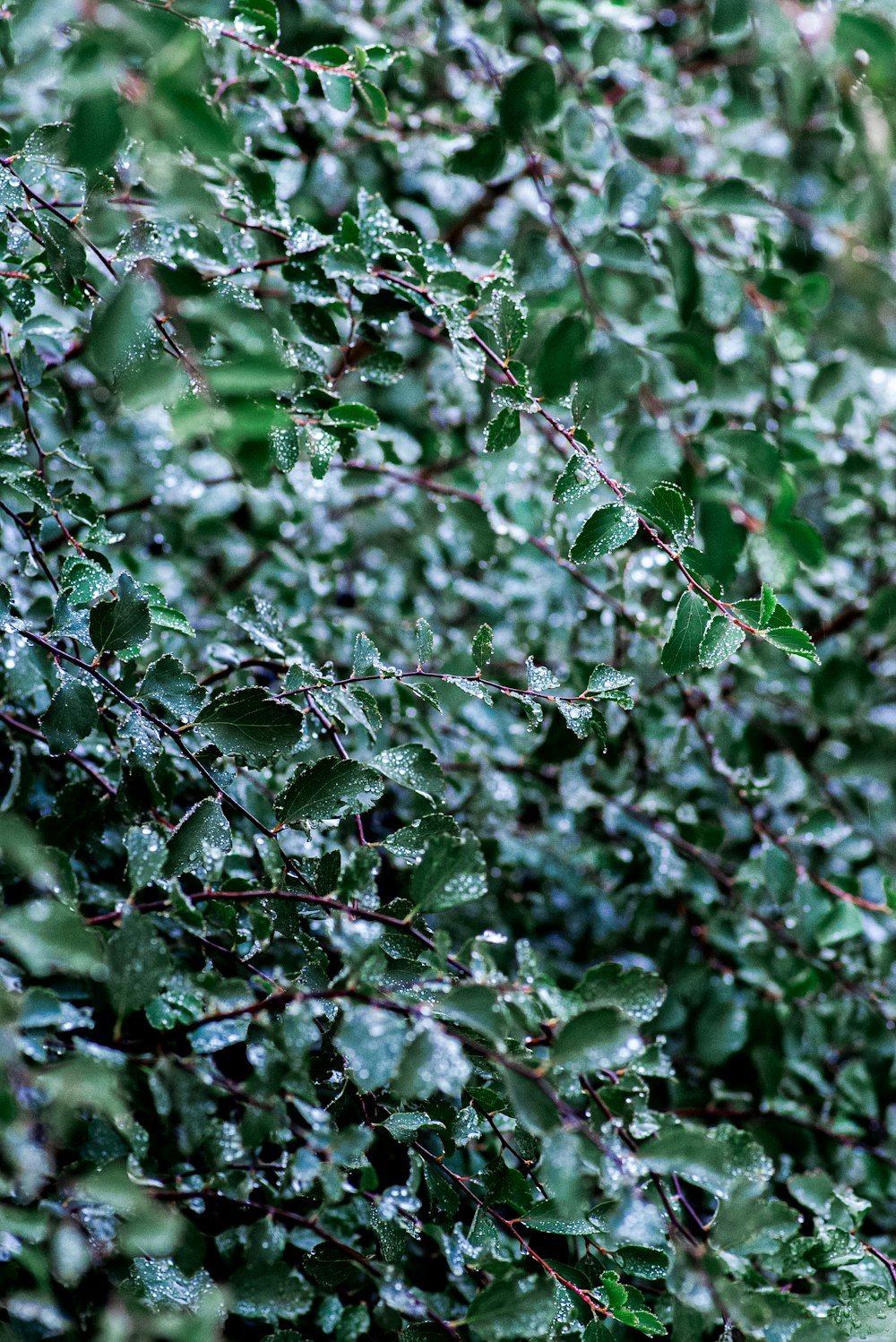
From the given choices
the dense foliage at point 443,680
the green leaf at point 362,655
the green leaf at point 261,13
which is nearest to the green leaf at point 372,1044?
the dense foliage at point 443,680

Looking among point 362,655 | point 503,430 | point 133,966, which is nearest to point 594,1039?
point 133,966

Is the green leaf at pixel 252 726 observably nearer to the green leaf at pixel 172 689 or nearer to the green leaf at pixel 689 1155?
the green leaf at pixel 172 689

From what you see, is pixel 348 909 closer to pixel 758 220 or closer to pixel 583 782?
pixel 583 782

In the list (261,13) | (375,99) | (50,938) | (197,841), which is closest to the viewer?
(50,938)

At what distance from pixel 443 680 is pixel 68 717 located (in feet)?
1.08

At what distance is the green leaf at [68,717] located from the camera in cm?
73

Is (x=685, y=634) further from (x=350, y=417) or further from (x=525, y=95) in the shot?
(x=525, y=95)

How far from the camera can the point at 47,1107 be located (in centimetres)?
51

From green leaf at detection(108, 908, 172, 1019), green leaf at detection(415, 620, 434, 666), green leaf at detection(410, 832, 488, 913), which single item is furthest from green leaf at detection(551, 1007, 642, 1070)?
green leaf at detection(415, 620, 434, 666)

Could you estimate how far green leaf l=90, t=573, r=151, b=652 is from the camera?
28.8 inches

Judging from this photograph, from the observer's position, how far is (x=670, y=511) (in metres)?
0.75

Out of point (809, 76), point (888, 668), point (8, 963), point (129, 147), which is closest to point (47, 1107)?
point (8, 963)

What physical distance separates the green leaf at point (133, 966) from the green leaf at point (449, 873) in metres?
0.16

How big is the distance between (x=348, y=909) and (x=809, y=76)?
1.19m
